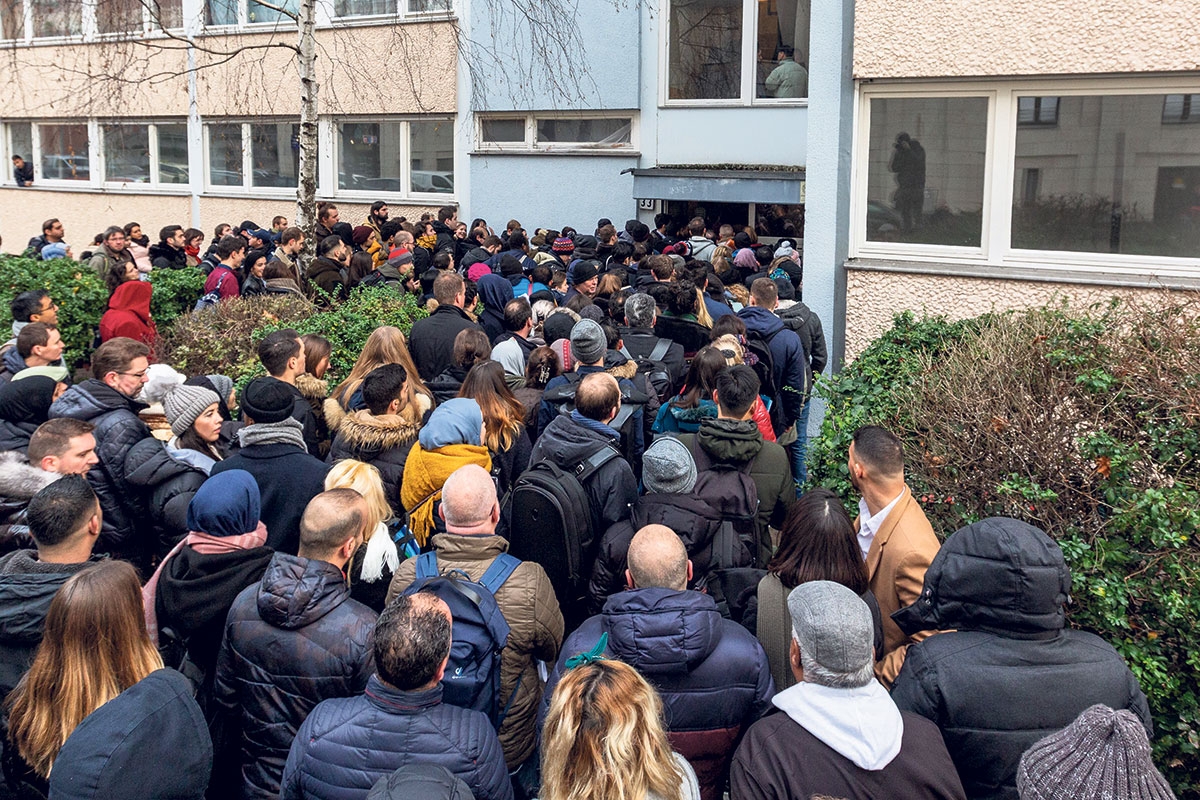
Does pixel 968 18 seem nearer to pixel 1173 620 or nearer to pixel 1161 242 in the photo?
pixel 1161 242

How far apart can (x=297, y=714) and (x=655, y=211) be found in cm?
1319

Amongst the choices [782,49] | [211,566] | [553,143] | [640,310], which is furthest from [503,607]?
[553,143]

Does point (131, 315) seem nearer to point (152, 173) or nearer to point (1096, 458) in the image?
point (1096, 458)

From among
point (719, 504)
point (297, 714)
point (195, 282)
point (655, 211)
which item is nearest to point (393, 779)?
point (297, 714)

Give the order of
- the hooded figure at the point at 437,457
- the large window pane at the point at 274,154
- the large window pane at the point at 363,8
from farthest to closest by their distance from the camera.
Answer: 1. the large window pane at the point at 274,154
2. the large window pane at the point at 363,8
3. the hooded figure at the point at 437,457

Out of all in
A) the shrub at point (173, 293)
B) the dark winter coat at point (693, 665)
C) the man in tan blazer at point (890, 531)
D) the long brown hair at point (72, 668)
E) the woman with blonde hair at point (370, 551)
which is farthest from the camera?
the shrub at point (173, 293)

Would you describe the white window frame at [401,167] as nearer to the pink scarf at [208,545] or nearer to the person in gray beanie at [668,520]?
the person in gray beanie at [668,520]

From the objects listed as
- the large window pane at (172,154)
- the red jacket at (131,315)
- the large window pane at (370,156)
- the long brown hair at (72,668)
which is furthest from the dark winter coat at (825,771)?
the large window pane at (172,154)

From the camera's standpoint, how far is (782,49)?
590 inches

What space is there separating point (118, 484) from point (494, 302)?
4331 mm

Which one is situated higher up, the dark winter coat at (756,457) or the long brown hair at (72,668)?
the dark winter coat at (756,457)

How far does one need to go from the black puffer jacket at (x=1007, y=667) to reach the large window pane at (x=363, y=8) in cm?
1739

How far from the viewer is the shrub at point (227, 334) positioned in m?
8.39

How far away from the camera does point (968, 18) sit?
6.79 metres
